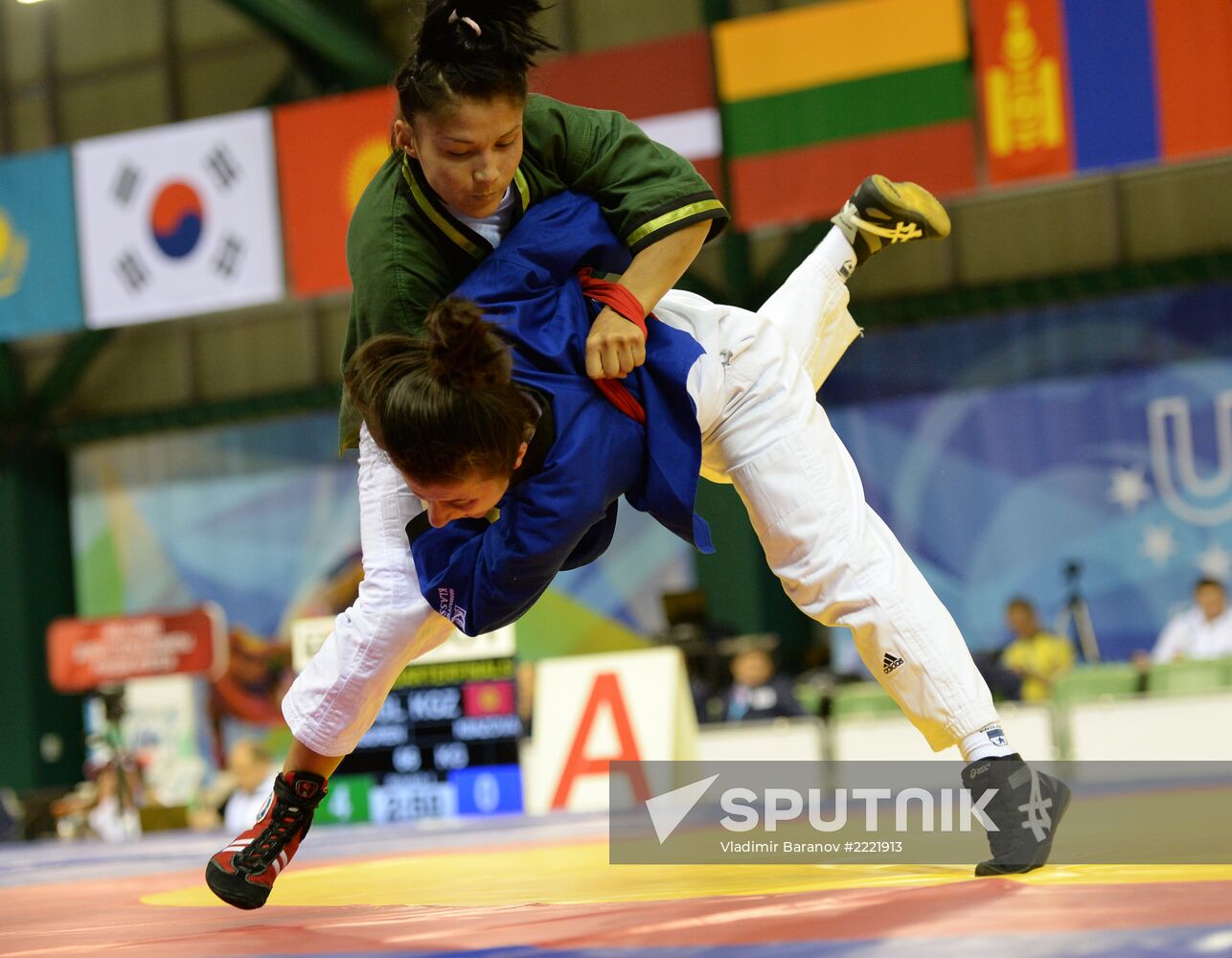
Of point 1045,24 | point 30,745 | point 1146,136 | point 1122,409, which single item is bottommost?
point 30,745

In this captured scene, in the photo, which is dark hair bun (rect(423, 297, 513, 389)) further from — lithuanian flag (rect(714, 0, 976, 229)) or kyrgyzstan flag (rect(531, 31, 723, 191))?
kyrgyzstan flag (rect(531, 31, 723, 191))

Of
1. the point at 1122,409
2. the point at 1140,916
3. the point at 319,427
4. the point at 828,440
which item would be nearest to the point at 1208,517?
the point at 1122,409

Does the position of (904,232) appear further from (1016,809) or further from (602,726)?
(602,726)

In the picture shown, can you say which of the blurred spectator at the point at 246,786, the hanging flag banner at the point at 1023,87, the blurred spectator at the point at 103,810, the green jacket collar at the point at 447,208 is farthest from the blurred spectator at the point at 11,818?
the green jacket collar at the point at 447,208

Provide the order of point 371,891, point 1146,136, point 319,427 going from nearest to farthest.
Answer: point 371,891
point 1146,136
point 319,427

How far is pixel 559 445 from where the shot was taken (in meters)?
1.54

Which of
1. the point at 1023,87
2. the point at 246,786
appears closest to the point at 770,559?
the point at 246,786

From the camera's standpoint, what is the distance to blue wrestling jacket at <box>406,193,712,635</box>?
1.53 m

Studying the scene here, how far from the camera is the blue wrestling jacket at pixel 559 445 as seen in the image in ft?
5.02

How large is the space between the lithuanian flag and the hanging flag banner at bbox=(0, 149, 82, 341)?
3.82 meters

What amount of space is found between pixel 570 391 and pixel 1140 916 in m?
0.78

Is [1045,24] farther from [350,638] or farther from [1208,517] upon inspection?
[350,638]

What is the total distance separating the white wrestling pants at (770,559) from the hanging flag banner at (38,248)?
709cm

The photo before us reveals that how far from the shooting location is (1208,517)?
831 cm
